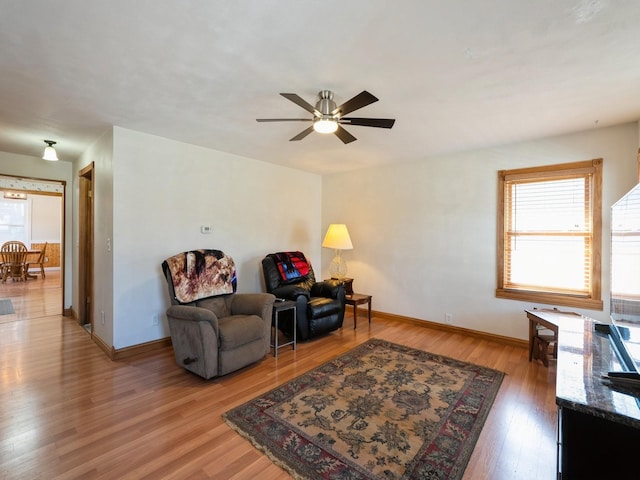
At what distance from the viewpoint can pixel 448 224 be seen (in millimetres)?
4219

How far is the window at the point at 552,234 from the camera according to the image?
10.6ft

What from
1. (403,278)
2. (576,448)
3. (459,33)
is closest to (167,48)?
(459,33)

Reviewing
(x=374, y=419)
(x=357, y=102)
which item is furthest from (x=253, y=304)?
(x=357, y=102)

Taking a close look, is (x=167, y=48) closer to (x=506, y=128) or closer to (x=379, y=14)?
(x=379, y=14)

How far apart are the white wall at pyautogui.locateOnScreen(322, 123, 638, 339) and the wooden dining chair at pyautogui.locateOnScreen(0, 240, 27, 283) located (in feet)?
28.4

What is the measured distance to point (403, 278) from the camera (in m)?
4.68

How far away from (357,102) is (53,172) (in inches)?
204

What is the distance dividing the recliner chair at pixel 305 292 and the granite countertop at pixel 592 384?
2.58 meters

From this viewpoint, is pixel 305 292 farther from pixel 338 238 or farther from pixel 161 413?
pixel 161 413

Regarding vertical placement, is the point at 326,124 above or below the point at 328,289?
above

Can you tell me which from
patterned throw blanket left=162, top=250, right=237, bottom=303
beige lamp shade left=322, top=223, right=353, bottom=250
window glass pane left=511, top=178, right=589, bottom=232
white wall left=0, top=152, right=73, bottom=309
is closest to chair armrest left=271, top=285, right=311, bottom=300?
patterned throw blanket left=162, top=250, right=237, bottom=303

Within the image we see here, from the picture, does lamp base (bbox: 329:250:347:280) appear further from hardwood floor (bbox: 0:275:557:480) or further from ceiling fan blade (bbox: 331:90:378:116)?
ceiling fan blade (bbox: 331:90:378:116)

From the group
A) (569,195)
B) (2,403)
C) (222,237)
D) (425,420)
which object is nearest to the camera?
(425,420)

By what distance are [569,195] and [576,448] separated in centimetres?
334
